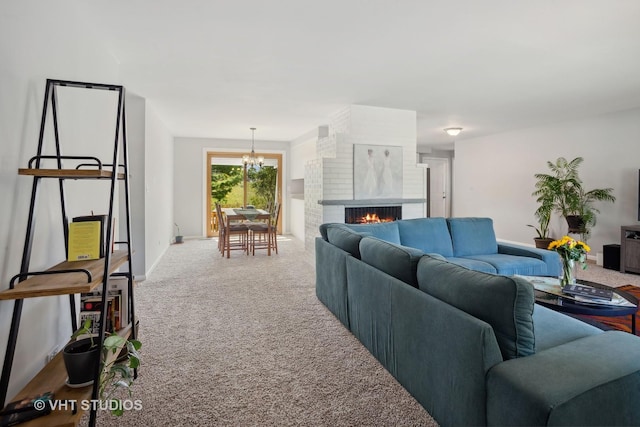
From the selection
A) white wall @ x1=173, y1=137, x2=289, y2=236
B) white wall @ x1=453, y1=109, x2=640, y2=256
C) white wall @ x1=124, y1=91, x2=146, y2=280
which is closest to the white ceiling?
white wall @ x1=124, y1=91, x2=146, y2=280

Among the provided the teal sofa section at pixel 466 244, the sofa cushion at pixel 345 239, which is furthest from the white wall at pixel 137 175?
the sofa cushion at pixel 345 239

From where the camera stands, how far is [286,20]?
2.57 metres

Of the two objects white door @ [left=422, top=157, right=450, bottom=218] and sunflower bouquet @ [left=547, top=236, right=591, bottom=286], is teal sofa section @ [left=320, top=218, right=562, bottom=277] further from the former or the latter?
white door @ [left=422, top=157, right=450, bottom=218]

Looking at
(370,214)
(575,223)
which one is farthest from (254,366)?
(575,223)

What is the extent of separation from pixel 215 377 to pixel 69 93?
1.98 meters

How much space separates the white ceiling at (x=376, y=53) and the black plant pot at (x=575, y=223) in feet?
5.46

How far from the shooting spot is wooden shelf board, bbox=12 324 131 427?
134cm

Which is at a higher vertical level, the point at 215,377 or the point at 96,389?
the point at 96,389

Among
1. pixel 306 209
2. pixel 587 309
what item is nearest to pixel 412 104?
pixel 306 209

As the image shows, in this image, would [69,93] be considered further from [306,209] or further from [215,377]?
[306,209]

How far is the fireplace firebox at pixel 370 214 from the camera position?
539 centimetres

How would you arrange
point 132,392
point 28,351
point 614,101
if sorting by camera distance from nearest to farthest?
1. point 28,351
2. point 132,392
3. point 614,101

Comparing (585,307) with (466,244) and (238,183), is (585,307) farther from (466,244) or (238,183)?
(238,183)

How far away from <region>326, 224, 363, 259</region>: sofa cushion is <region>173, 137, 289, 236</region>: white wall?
5.62 metres
